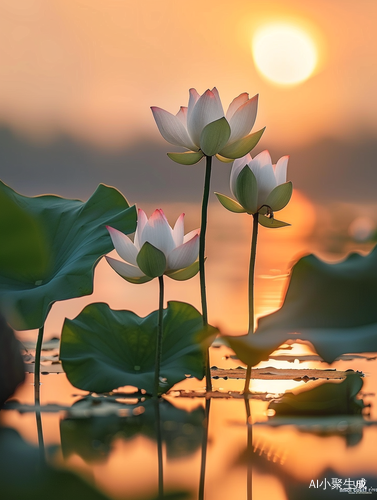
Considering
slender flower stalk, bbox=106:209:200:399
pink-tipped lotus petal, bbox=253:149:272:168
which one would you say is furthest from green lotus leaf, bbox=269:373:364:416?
pink-tipped lotus petal, bbox=253:149:272:168

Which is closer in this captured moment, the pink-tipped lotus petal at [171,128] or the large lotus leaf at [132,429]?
the large lotus leaf at [132,429]

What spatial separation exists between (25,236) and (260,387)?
33 cm

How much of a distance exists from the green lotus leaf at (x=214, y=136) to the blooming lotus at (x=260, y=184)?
35mm

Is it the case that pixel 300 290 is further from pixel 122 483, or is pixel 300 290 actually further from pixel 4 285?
pixel 4 285

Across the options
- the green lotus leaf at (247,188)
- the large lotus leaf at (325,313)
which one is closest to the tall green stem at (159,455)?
the large lotus leaf at (325,313)

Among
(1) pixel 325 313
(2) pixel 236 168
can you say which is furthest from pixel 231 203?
(1) pixel 325 313

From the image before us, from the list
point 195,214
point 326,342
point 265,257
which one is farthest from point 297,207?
point 326,342

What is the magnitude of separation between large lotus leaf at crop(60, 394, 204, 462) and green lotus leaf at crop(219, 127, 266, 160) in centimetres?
26

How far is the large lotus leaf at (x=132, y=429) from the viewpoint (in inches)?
17.4

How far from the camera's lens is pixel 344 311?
1.58 feet

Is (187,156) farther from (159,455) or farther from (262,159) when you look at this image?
(159,455)

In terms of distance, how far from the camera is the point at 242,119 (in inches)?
22.6

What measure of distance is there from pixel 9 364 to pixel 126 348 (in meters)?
0.13

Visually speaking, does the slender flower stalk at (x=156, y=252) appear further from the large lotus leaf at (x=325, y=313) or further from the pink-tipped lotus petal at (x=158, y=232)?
the large lotus leaf at (x=325, y=313)
